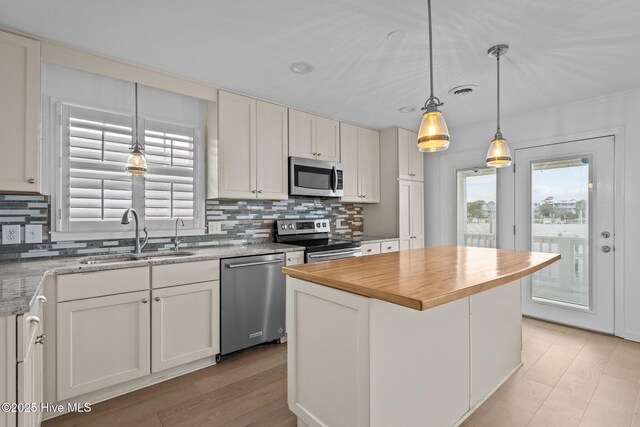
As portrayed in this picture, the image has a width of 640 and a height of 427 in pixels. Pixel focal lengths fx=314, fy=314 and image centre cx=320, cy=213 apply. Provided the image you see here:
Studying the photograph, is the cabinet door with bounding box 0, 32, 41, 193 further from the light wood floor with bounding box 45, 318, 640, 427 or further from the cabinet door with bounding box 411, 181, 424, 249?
the cabinet door with bounding box 411, 181, 424, 249

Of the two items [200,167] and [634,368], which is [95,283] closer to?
[200,167]

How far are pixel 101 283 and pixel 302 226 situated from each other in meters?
2.13

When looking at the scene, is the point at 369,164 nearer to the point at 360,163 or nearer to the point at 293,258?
the point at 360,163

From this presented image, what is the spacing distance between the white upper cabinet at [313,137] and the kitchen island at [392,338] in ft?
6.14

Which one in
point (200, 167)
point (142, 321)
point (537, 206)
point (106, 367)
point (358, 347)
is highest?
point (200, 167)

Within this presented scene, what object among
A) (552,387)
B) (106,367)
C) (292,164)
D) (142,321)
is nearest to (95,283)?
(142,321)

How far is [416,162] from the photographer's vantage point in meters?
4.46

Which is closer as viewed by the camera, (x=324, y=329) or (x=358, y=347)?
(x=358, y=347)

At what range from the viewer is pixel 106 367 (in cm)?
207

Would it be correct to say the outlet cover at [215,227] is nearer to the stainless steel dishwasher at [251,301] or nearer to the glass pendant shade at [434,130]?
the stainless steel dishwasher at [251,301]

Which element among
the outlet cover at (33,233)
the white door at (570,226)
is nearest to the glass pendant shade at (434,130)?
the white door at (570,226)

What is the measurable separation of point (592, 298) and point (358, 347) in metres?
3.30

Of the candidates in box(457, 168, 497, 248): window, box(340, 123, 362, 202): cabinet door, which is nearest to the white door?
box(457, 168, 497, 248): window

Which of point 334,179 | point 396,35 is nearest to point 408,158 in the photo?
point 334,179
